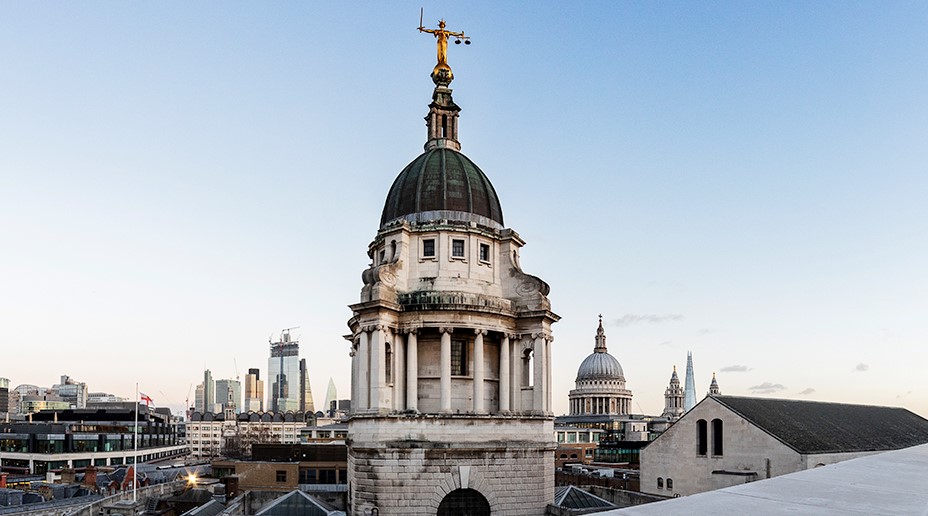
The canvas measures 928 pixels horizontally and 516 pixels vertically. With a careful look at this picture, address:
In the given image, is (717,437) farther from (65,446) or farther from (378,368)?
(65,446)

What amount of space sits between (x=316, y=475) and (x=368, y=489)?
1907 inches

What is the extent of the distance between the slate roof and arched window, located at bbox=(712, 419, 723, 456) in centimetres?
154

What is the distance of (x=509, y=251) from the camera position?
42.9 m

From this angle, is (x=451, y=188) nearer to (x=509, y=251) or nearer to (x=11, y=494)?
(x=509, y=251)

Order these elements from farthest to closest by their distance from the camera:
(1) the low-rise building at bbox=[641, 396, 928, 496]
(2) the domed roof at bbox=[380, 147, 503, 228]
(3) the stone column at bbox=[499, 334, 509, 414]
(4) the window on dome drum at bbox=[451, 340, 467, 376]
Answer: (1) the low-rise building at bbox=[641, 396, 928, 496], (2) the domed roof at bbox=[380, 147, 503, 228], (4) the window on dome drum at bbox=[451, 340, 467, 376], (3) the stone column at bbox=[499, 334, 509, 414]

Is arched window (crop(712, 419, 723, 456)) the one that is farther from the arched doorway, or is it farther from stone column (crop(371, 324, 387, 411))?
stone column (crop(371, 324, 387, 411))

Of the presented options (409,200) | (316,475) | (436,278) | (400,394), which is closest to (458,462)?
(400,394)

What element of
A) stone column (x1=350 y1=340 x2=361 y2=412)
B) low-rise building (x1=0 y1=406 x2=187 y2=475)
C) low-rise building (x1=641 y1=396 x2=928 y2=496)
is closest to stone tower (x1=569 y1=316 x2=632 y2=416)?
low-rise building (x1=0 y1=406 x2=187 y2=475)

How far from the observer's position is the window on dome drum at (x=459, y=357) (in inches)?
1598

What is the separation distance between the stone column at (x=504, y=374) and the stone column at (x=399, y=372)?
5.19 meters

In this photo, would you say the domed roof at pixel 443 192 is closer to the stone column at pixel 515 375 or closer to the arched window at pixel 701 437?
the stone column at pixel 515 375

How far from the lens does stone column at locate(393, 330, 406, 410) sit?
126ft

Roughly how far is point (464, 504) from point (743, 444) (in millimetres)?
24172

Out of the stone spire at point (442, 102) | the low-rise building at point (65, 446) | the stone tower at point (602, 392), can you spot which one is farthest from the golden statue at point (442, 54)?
the stone tower at point (602, 392)
